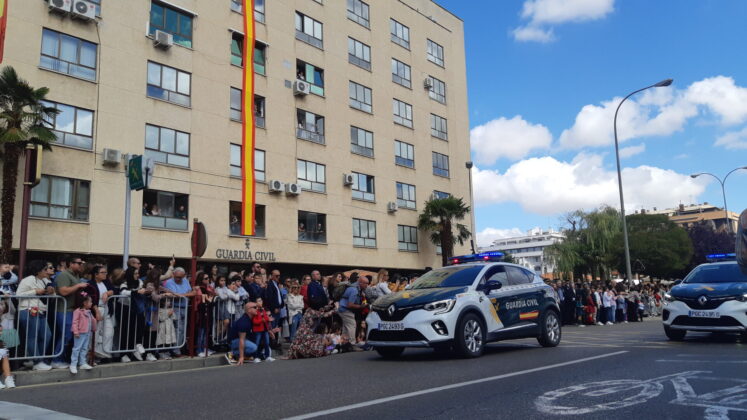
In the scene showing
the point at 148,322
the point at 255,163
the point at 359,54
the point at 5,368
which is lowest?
the point at 5,368

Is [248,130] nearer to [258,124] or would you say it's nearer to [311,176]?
[258,124]

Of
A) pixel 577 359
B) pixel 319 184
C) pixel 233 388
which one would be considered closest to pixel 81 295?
pixel 233 388

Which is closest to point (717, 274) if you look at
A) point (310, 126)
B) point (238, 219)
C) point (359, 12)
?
point (238, 219)

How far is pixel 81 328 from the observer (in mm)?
9125

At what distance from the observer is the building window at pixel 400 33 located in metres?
39.0

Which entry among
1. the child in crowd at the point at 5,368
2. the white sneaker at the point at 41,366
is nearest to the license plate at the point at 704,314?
the white sneaker at the point at 41,366

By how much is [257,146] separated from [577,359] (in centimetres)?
2216

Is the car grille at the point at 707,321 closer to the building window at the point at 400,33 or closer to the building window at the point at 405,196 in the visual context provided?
the building window at the point at 405,196

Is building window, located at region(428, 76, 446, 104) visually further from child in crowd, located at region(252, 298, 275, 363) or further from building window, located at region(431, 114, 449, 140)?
child in crowd, located at region(252, 298, 275, 363)

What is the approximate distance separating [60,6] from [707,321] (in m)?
22.8

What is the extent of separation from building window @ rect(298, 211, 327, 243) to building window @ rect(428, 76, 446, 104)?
14.5 meters

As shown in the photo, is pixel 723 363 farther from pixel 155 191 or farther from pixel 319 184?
pixel 319 184

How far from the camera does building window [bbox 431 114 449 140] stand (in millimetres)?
41188

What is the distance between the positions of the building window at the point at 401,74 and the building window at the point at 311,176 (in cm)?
974
